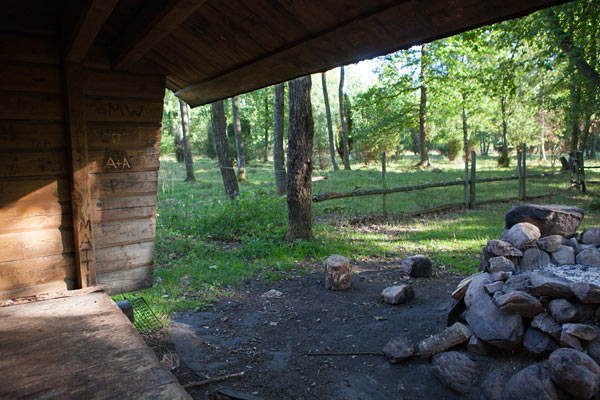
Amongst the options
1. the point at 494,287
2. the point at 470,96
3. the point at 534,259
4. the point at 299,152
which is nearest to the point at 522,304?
the point at 494,287

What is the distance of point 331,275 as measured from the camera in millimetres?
5801

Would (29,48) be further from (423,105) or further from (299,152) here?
(423,105)

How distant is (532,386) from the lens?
3025mm

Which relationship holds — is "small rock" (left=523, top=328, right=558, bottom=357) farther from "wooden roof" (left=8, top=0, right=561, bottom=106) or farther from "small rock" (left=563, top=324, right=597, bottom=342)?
"wooden roof" (left=8, top=0, right=561, bottom=106)

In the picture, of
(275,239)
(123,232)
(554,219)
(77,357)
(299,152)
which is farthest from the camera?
(275,239)

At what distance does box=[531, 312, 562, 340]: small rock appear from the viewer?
3363 millimetres

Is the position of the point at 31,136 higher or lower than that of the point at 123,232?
higher

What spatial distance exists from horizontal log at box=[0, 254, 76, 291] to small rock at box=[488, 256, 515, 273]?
425cm

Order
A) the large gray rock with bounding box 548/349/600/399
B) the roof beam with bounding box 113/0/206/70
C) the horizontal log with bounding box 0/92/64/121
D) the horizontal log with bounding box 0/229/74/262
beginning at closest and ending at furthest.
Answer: the roof beam with bounding box 113/0/206/70
the large gray rock with bounding box 548/349/600/399
the horizontal log with bounding box 0/92/64/121
the horizontal log with bounding box 0/229/74/262

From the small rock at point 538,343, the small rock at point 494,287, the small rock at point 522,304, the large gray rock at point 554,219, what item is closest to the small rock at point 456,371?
the small rock at point 538,343

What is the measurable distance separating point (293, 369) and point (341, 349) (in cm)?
60

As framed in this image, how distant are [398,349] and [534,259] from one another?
A: 1924 mm

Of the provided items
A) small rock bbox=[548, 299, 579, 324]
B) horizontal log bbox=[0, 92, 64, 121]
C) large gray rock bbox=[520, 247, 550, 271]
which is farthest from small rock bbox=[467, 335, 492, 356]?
horizontal log bbox=[0, 92, 64, 121]

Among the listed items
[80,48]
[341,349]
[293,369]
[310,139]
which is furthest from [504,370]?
[310,139]
